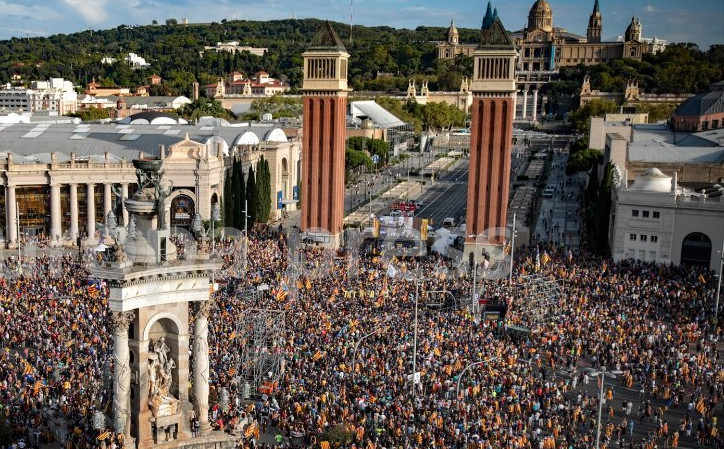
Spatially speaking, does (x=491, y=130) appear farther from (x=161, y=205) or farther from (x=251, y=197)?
(x=161, y=205)

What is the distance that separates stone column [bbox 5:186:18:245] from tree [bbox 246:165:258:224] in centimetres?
1793

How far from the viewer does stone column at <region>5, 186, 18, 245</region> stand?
61000 mm

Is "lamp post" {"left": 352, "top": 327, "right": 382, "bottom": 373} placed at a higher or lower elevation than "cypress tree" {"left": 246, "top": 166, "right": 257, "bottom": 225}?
lower

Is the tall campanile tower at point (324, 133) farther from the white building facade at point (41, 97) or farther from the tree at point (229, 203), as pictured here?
the white building facade at point (41, 97)

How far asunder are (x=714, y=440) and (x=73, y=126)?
217 feet

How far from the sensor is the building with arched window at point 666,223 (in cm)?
5316

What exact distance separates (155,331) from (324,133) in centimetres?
4122

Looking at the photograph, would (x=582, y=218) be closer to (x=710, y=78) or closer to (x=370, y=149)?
(x=370, y=149)

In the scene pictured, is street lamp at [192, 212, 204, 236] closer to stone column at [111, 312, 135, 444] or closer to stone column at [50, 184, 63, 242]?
stone column at [111, 312, 135, 444]

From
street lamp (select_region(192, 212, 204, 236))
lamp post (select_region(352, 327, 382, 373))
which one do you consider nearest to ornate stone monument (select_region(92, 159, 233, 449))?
street lamp (select_region(192, 212, 204, 236))

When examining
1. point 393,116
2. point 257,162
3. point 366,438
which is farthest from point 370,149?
point 366,438

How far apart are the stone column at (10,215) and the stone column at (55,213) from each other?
2635mm

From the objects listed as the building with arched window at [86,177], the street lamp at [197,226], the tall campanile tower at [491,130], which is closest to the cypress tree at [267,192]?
the building with arched window at [86,177]

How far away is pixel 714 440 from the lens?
2945cm
